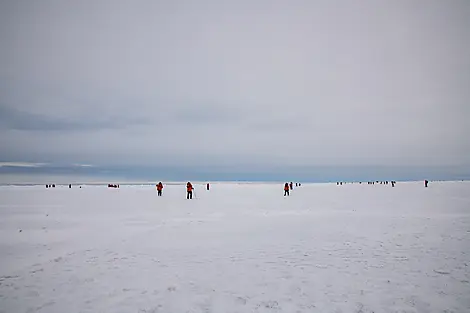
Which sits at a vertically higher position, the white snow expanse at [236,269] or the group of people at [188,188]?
the group of people at [188,188]

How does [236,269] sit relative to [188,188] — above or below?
below

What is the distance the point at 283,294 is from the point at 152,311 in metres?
2.77

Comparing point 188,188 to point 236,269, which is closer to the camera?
point 236,269

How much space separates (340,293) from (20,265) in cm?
896

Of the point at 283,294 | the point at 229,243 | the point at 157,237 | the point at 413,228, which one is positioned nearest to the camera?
the point at 283,294

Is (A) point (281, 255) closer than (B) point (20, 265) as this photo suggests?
No

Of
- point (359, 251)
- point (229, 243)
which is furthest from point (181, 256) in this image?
point (359, 251)

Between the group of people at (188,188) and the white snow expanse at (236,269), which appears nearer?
the white snow expanse at (236,269)

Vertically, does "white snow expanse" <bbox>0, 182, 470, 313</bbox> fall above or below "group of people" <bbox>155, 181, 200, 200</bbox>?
below

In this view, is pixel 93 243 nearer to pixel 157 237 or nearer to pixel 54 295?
pixel 157 237

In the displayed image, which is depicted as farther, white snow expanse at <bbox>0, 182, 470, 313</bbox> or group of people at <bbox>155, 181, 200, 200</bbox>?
group of people at <bbox>155, 181, 200, 200</bbox>

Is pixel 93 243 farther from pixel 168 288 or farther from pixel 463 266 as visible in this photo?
pixel 463 266

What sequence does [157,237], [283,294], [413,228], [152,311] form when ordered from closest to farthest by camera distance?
[152,311] → [283,294] → [157,237] → [413,228]

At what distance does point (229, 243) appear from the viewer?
1233 centimetres
